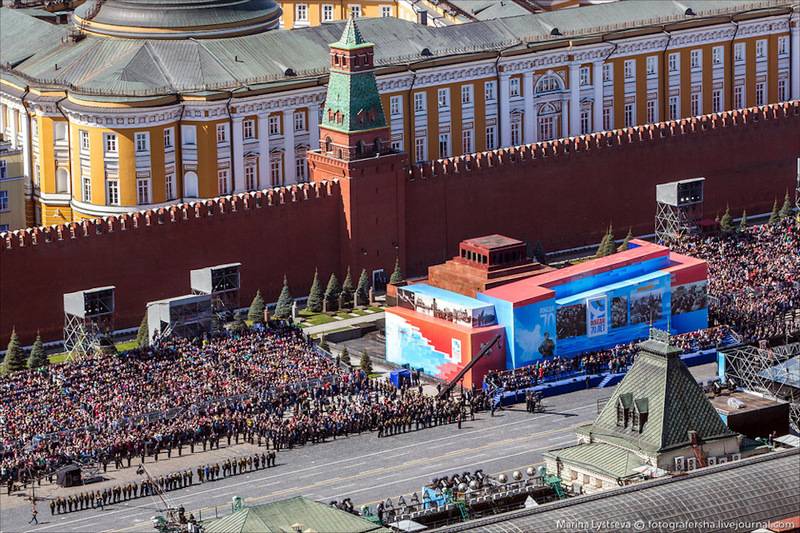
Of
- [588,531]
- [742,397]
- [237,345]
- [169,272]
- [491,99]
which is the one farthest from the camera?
[491,99]

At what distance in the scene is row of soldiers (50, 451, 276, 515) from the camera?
418ft

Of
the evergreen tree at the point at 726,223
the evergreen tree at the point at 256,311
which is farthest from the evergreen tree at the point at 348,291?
the evergreen tree at the point at 726,223

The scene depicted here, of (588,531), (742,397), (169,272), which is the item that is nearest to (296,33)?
(169,272)

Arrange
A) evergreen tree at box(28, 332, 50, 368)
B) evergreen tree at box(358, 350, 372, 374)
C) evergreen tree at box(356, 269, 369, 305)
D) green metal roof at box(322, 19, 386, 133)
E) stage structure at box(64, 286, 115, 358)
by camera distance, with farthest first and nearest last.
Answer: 1. green metal roof at box(322, 19, 386, 133)
2. evergreen tree at box(356, 269, 369, 305)
3. stage structure at box(64, 286, 115, 358)
4. evergreen tree at box(358, 350, 372, 374)
5. evergreen tree at box(28, 332, 50, 368)

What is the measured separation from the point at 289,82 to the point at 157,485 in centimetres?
4352

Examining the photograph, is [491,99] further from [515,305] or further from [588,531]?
[588,531]

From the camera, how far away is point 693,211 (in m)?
170

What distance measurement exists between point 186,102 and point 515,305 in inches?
1054

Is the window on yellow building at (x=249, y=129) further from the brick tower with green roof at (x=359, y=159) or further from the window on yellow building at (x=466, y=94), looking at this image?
the window on yellow building at (x=466, y=94)

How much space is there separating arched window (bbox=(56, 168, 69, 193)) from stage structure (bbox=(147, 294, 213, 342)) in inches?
833

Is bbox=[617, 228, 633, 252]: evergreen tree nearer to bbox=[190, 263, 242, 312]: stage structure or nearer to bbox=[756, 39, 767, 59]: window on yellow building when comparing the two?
bbox=[756, 39, 767, 59]: window on yellow building

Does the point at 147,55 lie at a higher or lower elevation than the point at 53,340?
higher

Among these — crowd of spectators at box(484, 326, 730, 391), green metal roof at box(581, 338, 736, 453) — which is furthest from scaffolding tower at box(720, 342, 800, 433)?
crowd of spectators at box(484, 326, 730, 391)

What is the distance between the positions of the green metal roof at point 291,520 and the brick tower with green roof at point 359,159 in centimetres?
5592
